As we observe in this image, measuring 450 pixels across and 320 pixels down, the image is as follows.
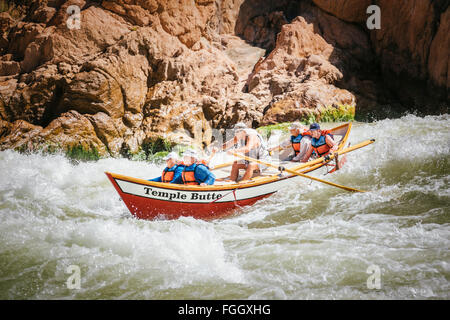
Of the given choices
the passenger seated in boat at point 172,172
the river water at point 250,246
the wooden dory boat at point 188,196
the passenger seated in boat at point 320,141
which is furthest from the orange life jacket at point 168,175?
the passenger seated in boat at point 320,141

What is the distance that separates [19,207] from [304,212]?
180 inches

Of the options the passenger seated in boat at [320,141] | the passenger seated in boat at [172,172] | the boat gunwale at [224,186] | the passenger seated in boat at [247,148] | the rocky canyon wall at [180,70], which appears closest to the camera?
the boat gunwale at [224,186]

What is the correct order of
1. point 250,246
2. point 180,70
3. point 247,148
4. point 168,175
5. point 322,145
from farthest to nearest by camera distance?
point 180,70 → point 322,145 → point 247,148 → point 168,175 → point 250,246

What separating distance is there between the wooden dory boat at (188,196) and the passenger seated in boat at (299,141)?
1.37m

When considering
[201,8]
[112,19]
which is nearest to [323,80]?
[201,8]

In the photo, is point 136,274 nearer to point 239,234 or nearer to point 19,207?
point 239,234

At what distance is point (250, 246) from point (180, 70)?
8.28 meters

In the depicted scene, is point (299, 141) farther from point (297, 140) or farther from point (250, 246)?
point (250, 246)

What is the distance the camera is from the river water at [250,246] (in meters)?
3.07

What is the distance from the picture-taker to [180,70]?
36.0ft

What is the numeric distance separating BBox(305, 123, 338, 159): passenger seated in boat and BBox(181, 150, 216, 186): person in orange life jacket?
2.71 m

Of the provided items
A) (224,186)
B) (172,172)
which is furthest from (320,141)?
(172,172)

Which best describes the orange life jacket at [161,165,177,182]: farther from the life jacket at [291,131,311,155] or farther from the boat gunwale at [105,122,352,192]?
the life jacket at [291,131,311,155]

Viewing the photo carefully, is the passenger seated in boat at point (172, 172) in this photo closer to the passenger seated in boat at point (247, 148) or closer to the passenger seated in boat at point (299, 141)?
the passenger seated in boat at point (247, 148)
